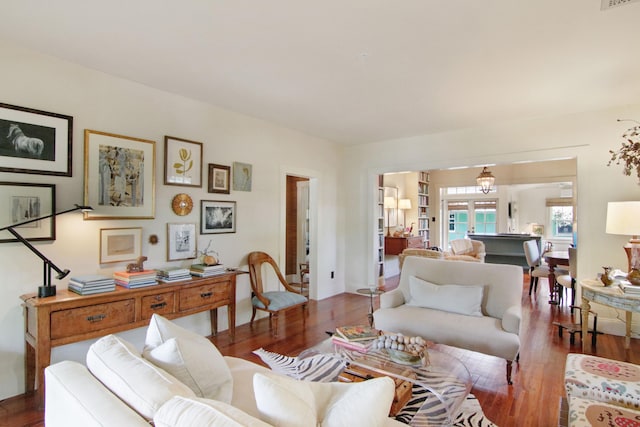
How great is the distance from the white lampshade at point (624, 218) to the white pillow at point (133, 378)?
154 inches

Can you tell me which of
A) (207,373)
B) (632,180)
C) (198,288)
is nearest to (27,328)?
(198,288)

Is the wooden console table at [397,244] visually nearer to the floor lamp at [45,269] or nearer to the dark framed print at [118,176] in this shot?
the dark framed print at [118,176]

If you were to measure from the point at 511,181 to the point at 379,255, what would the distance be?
432cm

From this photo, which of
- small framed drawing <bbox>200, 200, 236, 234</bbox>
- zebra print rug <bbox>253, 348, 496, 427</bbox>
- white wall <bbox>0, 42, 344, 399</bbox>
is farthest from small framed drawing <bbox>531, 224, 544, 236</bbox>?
small framed drawing <bbox>200, 200, 236, 234</bbox>

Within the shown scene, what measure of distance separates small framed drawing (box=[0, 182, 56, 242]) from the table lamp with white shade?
501 cm

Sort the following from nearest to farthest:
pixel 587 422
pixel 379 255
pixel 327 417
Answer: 1. pixel 327 417
2. pixel 587 422
3. pixel 379 255

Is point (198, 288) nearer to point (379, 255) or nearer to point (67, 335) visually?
point (67, 335)

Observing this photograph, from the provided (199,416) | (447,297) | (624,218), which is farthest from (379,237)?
(199,416)

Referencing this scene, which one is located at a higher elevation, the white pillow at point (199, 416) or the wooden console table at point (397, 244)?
the white pillow at point (199, 416)

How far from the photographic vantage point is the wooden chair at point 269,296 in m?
3.63

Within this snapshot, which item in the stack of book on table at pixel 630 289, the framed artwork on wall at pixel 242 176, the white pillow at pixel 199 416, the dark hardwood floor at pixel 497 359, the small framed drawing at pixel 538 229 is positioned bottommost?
the dark hardwood floor at pixel 497 359

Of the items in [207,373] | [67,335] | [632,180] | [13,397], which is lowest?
[13,397]

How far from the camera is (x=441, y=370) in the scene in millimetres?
2129

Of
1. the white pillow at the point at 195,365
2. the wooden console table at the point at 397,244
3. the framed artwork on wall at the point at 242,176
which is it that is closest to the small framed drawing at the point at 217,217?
the framed artwork on wall at the point at 242,176
